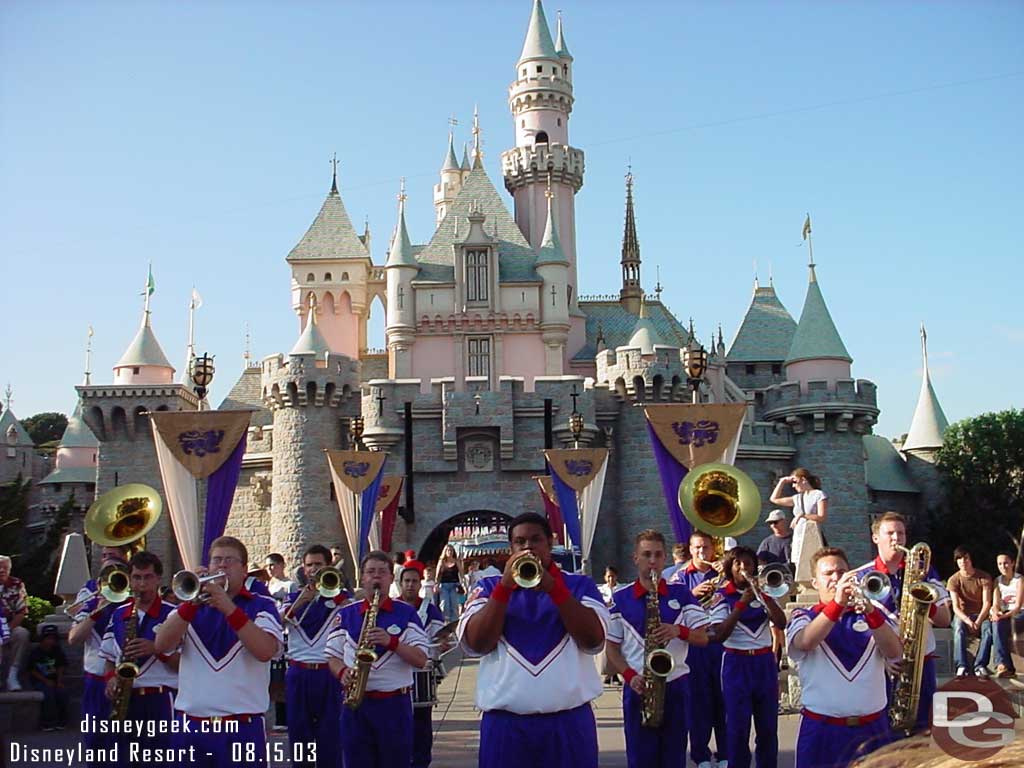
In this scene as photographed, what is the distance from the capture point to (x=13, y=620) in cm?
991

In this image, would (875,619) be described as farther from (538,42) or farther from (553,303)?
(538,42)

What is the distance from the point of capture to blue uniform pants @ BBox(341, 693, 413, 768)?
20.8ft

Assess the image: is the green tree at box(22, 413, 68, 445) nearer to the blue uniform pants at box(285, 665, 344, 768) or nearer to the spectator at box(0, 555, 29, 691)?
the spectator at box(0, 555, 29, 691)

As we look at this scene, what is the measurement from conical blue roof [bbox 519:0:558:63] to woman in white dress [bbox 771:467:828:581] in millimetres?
34513

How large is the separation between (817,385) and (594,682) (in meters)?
29.3

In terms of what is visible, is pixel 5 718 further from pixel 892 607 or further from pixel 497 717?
pixel 892 607

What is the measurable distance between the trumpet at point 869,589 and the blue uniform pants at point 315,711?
3.52 metres

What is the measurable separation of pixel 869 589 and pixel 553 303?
3393cm

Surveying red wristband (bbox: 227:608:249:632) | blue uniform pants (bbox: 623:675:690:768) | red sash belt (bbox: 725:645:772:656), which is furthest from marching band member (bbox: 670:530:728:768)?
red wristband (bbox: 227:608:249:632)

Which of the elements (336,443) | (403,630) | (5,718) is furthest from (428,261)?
(403,630)

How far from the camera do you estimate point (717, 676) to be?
7.72 meters

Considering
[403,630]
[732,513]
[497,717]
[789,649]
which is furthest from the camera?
[732,513]

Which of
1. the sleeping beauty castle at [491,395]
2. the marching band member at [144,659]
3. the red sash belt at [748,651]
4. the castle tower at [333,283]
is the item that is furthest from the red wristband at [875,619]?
the castle tower at [333,283]

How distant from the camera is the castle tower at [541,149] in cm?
4338
